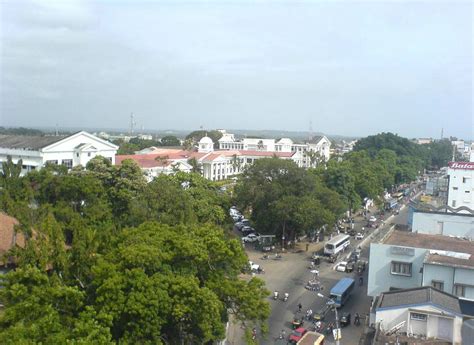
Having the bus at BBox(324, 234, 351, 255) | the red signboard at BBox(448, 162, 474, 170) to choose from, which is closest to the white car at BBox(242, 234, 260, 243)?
the bus at BBox(324, 234, 351, 255)

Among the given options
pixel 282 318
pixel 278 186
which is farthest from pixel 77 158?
pixel 282 318

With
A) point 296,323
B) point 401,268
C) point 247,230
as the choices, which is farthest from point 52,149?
point 401,268

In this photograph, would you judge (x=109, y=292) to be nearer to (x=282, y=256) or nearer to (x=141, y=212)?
(x=141, y=212)

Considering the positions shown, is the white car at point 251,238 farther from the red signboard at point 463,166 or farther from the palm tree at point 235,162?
the palm tree at point 235,162

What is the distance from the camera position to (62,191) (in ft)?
82.0

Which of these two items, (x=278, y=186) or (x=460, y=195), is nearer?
(x=278, y=186)

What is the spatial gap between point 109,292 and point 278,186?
20.5 m

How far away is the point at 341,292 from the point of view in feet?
71.3

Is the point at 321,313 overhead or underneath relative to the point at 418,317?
underneath

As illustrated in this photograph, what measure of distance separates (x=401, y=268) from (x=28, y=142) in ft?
113

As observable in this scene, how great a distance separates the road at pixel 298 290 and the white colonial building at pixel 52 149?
1865 cm

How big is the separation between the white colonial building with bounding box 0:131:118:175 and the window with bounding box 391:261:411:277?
2741 centimetres

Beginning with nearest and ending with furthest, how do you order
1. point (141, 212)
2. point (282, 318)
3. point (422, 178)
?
1. point (282, 318)
2. point (141, 212)
3. point (422, 178)

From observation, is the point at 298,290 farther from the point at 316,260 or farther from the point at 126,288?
the point at 126,288
